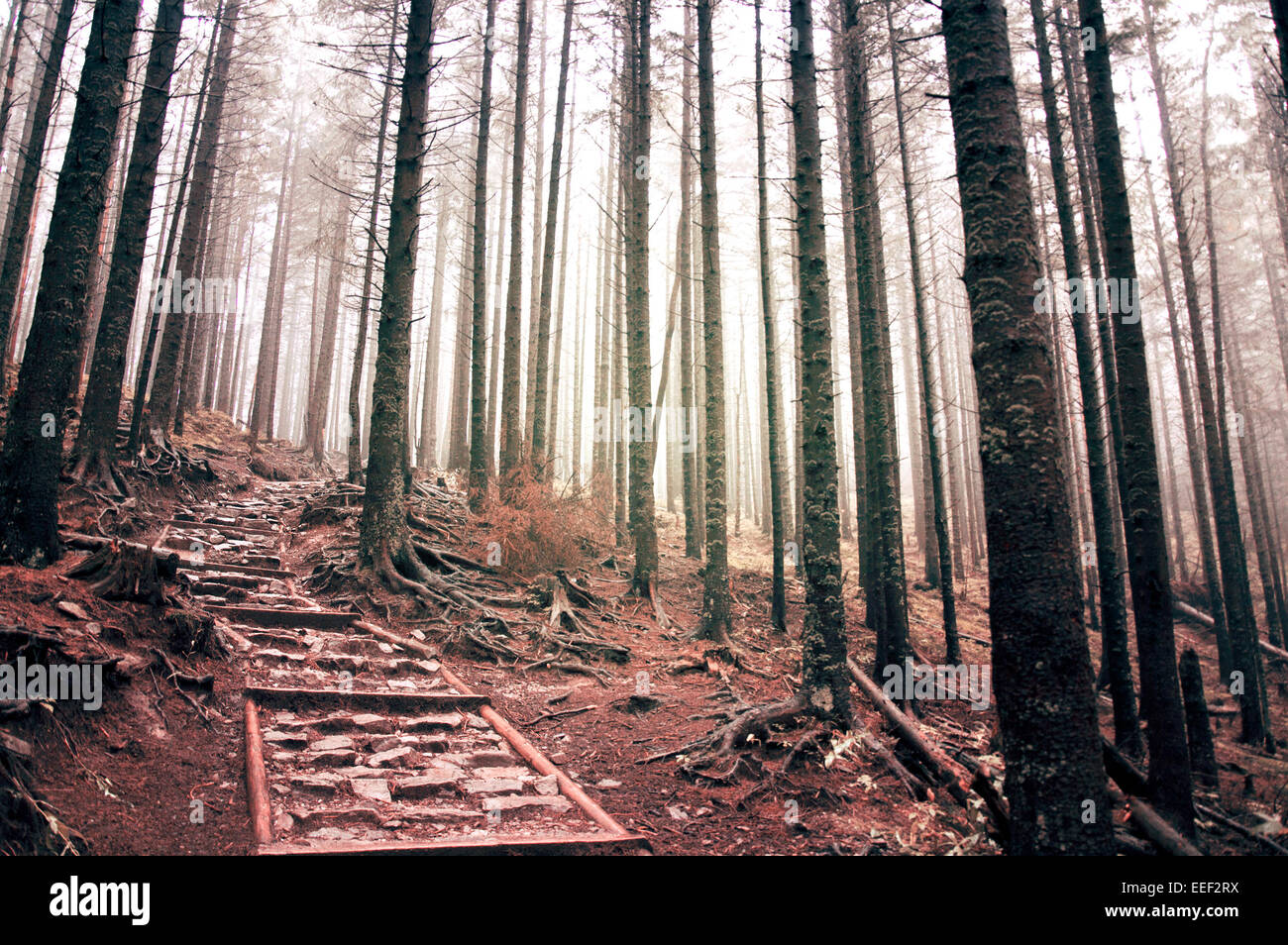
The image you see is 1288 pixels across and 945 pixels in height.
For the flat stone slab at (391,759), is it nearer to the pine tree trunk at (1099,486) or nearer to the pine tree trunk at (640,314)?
the pine tree trunk at (640,314)

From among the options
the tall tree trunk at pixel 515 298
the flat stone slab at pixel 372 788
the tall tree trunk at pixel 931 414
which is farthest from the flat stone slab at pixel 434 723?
the tall tree trunk at pixel 515 298

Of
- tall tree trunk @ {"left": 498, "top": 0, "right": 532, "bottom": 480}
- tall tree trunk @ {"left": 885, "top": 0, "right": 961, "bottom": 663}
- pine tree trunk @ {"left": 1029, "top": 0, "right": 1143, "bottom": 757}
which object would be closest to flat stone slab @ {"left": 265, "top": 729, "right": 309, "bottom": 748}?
tall tree trunk @ {"left": 885, "top": 0, "right": 961, "bottom": 663}

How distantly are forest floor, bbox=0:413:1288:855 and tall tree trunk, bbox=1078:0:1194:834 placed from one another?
2.60 ft

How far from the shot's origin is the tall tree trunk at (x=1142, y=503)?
470 centimetres

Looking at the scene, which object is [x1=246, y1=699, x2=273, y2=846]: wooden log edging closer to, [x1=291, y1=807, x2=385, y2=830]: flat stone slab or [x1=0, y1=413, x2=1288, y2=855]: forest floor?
[x1=0, y1=413, x2=1288, y2=855]: forest floor

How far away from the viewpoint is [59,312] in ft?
17.8

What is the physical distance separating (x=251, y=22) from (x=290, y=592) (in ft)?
53.2

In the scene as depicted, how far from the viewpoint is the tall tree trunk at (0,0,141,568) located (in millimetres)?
5074

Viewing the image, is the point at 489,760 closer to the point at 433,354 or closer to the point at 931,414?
the point at 931,414

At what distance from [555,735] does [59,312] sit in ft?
20.2

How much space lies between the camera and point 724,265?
25.0 m

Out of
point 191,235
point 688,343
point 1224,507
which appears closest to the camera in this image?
point 1224,507

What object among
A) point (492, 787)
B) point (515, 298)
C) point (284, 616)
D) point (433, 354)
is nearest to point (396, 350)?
point (284, 616)

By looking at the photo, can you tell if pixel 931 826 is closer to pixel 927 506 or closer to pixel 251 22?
pixel 927 506
